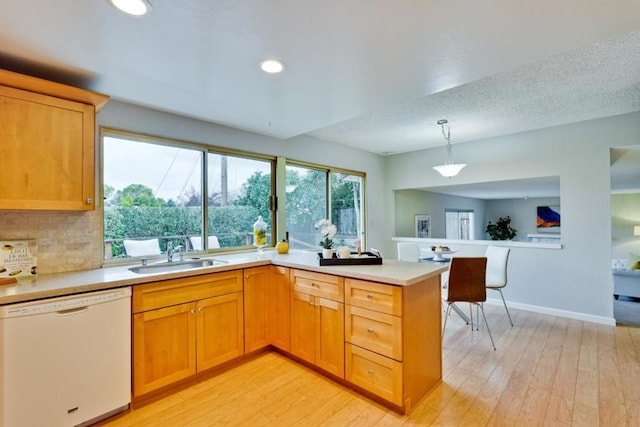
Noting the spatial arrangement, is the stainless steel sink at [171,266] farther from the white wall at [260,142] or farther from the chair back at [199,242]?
the white wall at [260,142]

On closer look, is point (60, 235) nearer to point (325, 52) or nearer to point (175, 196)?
point (175, 196)

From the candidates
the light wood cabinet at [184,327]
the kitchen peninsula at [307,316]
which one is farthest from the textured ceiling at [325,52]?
the light wood cabinet at [184,327]

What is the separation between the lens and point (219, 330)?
2.48m

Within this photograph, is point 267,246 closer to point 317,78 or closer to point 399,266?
point 399,266

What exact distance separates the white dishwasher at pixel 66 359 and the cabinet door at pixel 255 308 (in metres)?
0.92

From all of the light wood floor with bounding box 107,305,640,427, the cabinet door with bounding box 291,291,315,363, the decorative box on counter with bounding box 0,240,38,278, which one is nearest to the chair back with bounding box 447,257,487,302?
the light wood floor with bounding box 107,305,640,427

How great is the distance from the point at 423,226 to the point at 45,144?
5.96 meters

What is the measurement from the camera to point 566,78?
2.55 metres

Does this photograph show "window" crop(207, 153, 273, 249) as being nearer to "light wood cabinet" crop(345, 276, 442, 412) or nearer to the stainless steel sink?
the stainless steel sink

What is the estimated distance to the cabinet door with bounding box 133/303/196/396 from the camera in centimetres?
207

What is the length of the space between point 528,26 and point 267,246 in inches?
123

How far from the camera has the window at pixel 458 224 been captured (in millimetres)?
7613

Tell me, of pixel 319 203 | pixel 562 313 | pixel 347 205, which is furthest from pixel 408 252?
pixel 562 313

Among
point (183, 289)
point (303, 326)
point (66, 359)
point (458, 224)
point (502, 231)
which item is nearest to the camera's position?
point (66, 359)
